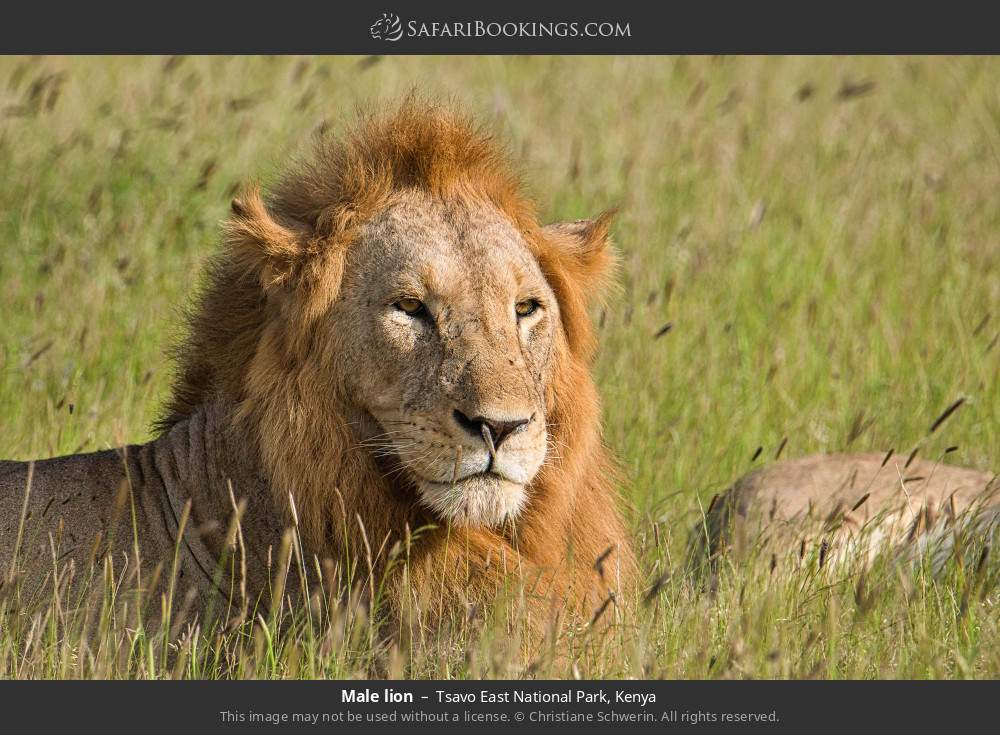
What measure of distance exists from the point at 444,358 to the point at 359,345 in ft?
1.00

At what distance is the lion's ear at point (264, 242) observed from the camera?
4.50 m

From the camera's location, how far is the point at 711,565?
5.90 m

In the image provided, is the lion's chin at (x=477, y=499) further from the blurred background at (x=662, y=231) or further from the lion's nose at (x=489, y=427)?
the blurred background at (x=662, y=231)

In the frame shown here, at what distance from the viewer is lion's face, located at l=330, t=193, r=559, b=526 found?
4.16 metres

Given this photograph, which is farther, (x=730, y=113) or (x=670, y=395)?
(x=730, y=113)

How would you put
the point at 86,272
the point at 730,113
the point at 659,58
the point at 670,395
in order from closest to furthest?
the point at 670,395 < the point at 86,272 < the point at 730,113 < the point at 659,58

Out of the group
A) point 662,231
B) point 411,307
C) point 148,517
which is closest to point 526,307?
point 411,307

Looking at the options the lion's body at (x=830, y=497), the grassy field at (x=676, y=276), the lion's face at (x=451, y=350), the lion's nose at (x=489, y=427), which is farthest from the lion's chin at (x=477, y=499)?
the lion's body at (x=830, y=497)

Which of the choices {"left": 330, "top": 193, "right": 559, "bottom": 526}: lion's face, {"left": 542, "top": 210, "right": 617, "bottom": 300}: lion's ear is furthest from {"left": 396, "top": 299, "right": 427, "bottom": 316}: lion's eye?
{"left": 542, "top": 210, "right": 617, "bottom": 300}: lion's ear

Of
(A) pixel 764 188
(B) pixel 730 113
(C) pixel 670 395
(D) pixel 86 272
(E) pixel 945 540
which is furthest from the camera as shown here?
(B) pixel 730 113

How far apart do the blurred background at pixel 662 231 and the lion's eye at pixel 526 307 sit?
1022 millimetres

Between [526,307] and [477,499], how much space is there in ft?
2.38

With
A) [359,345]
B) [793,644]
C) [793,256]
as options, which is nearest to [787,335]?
[793,256]

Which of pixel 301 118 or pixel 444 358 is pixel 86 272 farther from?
pixel 444 358
